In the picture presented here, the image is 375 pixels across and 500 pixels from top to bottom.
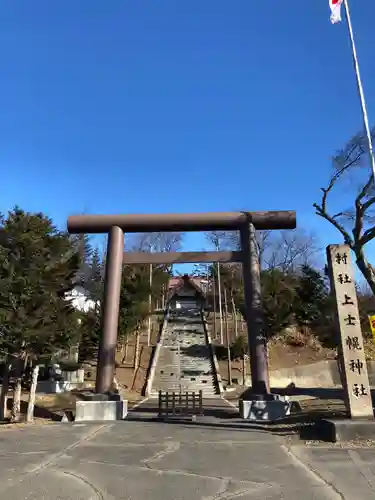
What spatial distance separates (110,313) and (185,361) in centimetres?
1754

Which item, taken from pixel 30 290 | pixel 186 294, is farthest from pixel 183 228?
pixel 186 294

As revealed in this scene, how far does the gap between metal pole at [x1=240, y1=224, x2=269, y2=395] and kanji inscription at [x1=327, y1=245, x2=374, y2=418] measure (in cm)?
447

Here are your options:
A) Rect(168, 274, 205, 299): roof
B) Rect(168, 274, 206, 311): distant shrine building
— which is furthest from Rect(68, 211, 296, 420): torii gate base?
Rect(168, 274, 205, 299): roof

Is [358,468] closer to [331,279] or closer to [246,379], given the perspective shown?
[331,279]

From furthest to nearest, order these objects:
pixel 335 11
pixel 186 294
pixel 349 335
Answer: pixel 186 294
pixel 335 11
pixel 349 335

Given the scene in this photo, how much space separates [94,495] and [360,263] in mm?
9221

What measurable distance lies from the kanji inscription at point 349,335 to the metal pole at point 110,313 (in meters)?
7.11

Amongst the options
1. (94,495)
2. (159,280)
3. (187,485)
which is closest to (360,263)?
(187,485)

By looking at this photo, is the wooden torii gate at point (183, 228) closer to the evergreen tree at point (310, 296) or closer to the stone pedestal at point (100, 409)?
the stone pedestal at point (100, 409)

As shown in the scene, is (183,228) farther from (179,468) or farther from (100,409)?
(179,468)

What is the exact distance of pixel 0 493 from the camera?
4781mm

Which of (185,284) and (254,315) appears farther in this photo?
(185,284)

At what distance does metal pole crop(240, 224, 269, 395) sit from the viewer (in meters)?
12.8

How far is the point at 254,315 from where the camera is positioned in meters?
13.5
